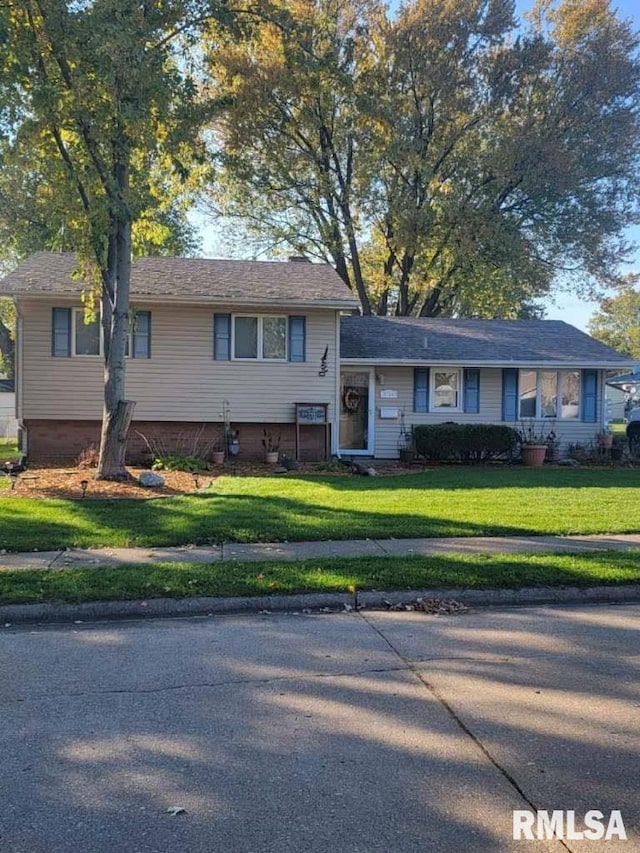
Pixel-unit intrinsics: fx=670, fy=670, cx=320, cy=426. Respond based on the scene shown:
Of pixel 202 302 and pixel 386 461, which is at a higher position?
pixel 202 302

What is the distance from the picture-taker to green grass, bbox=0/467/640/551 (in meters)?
8.51

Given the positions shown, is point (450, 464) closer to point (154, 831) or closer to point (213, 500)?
point (213, 500)

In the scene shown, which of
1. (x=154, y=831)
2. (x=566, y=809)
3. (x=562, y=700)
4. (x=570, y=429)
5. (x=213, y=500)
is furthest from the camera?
(x=570, y=429)

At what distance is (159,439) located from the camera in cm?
1730

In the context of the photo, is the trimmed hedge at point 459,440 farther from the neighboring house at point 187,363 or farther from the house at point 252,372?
the neighboring house at point 187,363

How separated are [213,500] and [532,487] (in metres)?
6.31

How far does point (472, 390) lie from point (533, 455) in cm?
266

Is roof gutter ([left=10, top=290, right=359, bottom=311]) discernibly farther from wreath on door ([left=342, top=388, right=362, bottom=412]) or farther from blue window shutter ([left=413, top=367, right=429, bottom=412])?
blue window shutter ([left=413, top=367, right=429, bottom=412])

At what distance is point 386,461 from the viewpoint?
60.4 ft

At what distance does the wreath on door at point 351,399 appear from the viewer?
62.1 ft

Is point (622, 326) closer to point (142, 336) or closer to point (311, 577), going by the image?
point (142, 336)

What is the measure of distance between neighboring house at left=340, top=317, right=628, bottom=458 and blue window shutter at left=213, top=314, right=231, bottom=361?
10.6ft

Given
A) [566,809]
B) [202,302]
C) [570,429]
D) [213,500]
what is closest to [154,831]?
[566,809]

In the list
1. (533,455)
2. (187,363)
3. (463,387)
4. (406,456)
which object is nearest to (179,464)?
(187,363)
